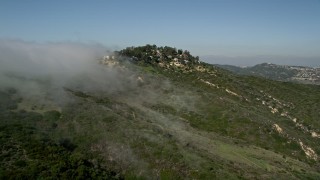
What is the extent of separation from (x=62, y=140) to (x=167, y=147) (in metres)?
15.1

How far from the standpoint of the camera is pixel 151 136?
180 ft

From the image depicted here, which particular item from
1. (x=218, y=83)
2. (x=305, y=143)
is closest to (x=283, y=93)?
(x=218, y=83)

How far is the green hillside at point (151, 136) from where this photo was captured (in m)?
44.8

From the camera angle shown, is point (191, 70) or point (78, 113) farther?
point (191, 70)

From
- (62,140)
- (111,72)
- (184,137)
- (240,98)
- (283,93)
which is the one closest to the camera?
(62,140)

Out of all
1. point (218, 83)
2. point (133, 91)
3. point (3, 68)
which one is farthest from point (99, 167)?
point (218, 83)

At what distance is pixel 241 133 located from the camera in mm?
69688

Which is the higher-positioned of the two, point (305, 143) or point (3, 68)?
point (3, 68)

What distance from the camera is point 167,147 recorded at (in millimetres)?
51906

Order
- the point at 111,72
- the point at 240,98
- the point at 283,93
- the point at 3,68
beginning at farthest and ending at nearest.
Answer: the point at 283,93
the point at 111,72
the point at 240,98
the point at 3,68

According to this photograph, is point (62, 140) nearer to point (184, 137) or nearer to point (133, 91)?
point (184, 137)

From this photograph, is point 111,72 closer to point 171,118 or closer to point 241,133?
Result: point 171,118

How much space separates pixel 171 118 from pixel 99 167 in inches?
1124

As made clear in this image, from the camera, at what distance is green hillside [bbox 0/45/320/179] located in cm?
4481
